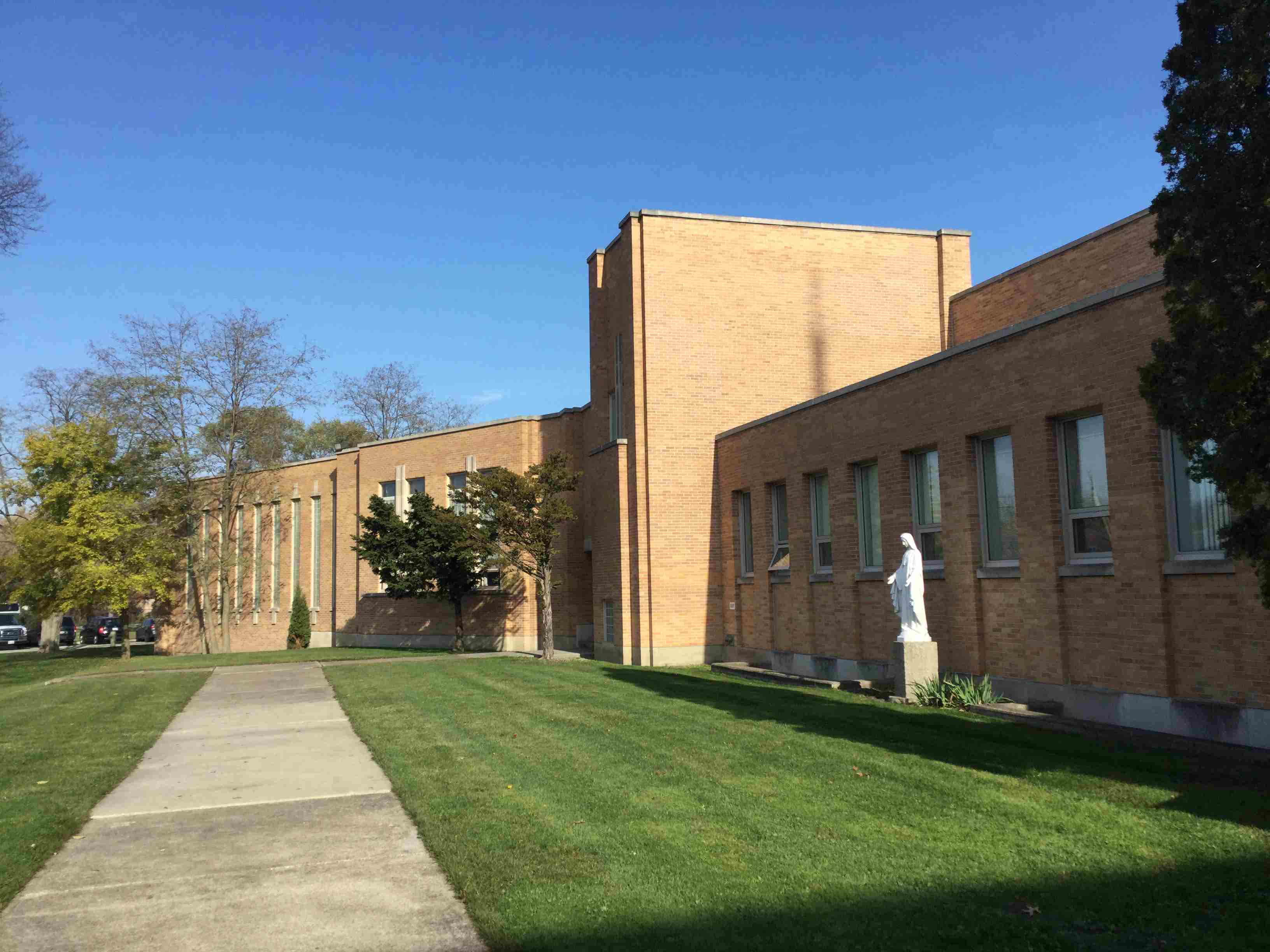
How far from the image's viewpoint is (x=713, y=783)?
841cm

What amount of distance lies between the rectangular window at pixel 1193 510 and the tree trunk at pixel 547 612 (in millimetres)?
15105

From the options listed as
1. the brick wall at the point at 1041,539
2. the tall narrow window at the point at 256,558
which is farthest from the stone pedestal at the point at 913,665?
the tall narrow window at the point at 256,558

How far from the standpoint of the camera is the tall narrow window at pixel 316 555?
38.6 m

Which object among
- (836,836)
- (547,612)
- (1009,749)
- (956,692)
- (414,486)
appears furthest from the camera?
(414,486)

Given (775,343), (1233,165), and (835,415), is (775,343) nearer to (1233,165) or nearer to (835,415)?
(835,415)

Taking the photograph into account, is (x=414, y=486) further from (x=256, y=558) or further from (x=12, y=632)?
(x=12, y=632)

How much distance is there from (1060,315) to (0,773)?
12.4m

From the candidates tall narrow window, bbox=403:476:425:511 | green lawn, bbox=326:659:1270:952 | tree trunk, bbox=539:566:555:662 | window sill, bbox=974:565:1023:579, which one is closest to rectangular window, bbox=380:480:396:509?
tall narrow window, bbox=403:476:425:511

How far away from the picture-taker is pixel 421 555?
2845 cm

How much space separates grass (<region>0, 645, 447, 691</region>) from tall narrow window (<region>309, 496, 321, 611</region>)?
94.8 inches

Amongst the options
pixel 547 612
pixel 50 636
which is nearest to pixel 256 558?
pixel 50 636

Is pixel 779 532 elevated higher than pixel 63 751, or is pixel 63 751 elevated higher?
pixel 779 532

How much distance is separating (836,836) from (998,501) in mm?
8204

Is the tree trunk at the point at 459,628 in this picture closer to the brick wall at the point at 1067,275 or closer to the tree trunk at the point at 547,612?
the tree trunk at the point at 547,612
